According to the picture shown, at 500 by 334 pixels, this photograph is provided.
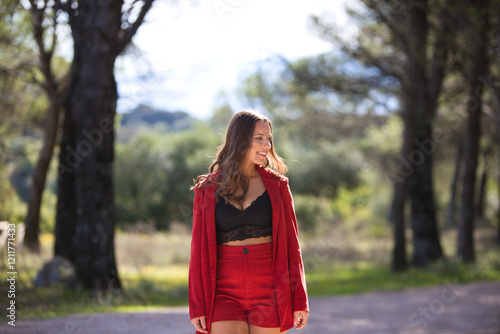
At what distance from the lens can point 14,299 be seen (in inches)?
284

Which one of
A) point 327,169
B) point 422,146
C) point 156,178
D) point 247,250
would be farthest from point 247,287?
point 327,169

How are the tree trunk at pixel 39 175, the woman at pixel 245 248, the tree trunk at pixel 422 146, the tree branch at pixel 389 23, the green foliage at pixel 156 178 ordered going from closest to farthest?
the woman at pixel 245 248, the tree branch at pixel 389 23, the tree trunk at pixel 39 175, the tree trunk at pixel 422 146, the green foliage at pixel 156 178

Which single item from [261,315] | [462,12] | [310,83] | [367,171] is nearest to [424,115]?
[310,83]

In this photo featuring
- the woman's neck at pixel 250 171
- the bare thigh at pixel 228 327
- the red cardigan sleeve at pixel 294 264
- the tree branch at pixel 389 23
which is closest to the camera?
the bare thigh at pixel 228 327

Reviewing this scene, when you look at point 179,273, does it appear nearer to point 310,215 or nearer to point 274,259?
point 274,259

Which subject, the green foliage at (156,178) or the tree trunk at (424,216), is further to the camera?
the green foliage at (156,178)

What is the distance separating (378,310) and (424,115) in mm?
5999

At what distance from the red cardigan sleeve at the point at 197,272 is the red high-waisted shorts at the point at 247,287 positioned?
0.31ft

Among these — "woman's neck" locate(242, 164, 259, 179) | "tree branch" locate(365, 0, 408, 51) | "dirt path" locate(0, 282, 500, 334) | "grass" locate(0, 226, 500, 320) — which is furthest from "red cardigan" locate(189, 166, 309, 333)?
"tree branch" locate(365, 0, 408, 51)

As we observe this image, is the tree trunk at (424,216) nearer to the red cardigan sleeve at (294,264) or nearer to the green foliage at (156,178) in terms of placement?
the red cardigan sleeve at (294,264)

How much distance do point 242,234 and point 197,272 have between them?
368mm

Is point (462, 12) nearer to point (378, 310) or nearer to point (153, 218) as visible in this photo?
point (378, 310)

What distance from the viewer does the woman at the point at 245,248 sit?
3123 mm

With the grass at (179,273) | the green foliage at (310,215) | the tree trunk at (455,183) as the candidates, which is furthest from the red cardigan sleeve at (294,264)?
the tree trunk at (455,183)
